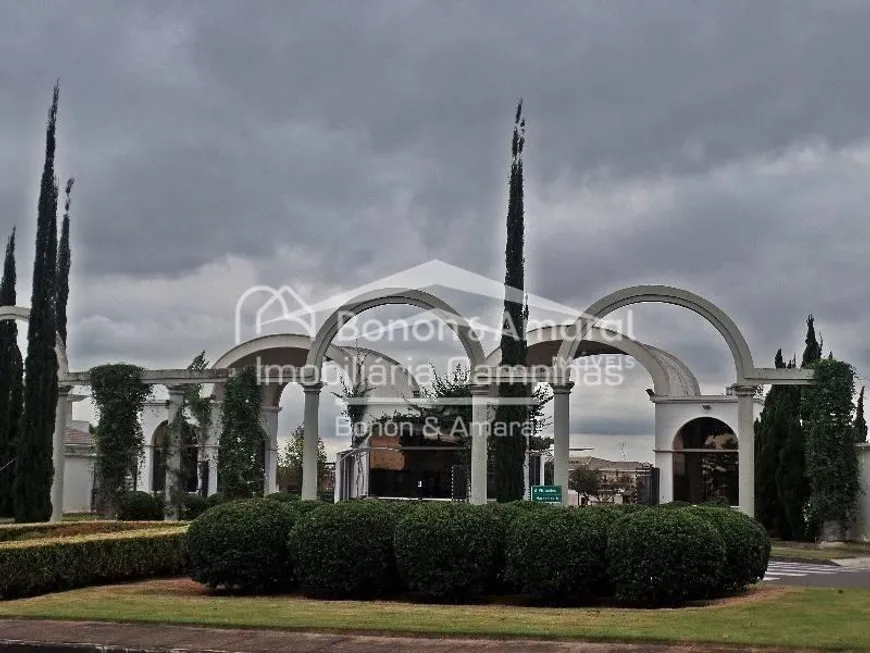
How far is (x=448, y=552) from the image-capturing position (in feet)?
42.5

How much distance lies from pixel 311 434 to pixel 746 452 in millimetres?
9794

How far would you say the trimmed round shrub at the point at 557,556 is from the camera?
41.3ft

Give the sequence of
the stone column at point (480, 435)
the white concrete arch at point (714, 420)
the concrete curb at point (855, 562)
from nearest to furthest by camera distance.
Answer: the concrete curb at point (855, 562) → the stone column at point (480, 435) → the white concrete arch at point (714, 420)

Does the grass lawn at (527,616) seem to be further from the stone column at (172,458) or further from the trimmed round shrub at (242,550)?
the stone column at (172,458)

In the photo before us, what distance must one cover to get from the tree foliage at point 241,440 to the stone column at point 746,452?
42.4 ft

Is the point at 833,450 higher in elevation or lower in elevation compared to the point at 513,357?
lower

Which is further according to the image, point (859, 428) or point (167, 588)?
point (859, 428)

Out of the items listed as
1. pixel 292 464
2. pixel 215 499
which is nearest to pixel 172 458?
pixel 215 499

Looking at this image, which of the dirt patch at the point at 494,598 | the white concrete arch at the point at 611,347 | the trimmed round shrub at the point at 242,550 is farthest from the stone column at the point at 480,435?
the trimmed round shrub at the point at 242,550

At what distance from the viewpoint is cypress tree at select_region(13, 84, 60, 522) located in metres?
25.4

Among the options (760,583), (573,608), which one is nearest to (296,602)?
(573,608)

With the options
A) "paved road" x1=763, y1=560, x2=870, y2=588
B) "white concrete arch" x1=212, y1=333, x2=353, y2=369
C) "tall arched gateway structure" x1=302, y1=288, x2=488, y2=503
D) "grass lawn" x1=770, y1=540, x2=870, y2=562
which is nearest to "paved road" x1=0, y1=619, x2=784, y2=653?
"paved road" x1=763, y1=560, x2=870, y2=588

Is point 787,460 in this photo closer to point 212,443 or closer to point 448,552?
point 448,552

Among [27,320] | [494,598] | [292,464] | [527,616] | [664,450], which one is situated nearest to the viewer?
[527,616]
